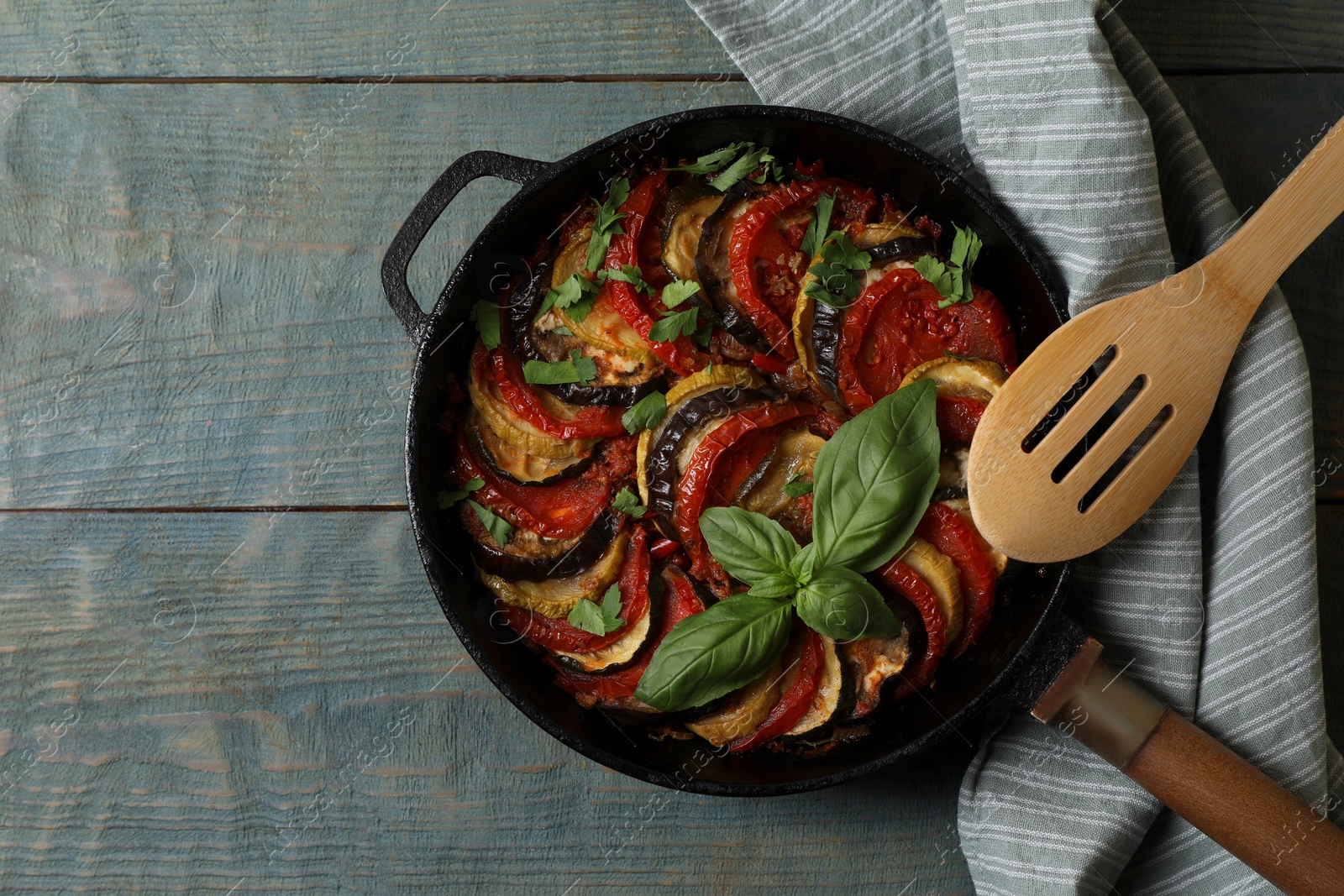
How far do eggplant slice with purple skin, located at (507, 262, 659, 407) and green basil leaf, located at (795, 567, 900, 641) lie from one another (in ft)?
2.24

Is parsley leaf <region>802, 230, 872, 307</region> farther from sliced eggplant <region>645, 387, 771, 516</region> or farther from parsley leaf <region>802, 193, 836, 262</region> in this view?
sliced eggplant <region>645, 387, 771, 516</region>

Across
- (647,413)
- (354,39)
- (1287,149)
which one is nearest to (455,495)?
(647,413)

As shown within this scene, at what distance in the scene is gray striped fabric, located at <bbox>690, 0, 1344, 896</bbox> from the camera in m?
2.25

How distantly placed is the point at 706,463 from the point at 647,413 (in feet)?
0.76

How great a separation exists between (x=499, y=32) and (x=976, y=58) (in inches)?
58.0

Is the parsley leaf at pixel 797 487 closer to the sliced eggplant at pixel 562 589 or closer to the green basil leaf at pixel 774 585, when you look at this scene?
the green basil leaf at pixel 774 585

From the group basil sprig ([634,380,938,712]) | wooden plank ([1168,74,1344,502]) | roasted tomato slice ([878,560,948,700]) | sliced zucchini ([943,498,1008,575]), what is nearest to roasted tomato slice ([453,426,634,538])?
basil sprig ([634,380,938,712])

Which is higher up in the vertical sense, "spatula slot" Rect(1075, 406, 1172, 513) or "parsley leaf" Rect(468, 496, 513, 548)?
"spatula slot" Rect(1075, 406, 1172, 513)

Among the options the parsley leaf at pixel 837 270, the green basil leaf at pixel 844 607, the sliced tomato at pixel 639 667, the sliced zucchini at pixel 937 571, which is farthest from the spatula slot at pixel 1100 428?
the sliced tomato at pixel 639 667

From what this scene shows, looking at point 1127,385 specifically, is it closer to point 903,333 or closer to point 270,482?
point 903,333

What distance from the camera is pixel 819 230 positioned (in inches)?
94.9

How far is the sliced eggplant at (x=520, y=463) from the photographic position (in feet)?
7.85

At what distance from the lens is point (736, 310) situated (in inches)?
92.9

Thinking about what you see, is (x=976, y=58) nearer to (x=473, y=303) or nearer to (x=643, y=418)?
(x=643, y=418)
